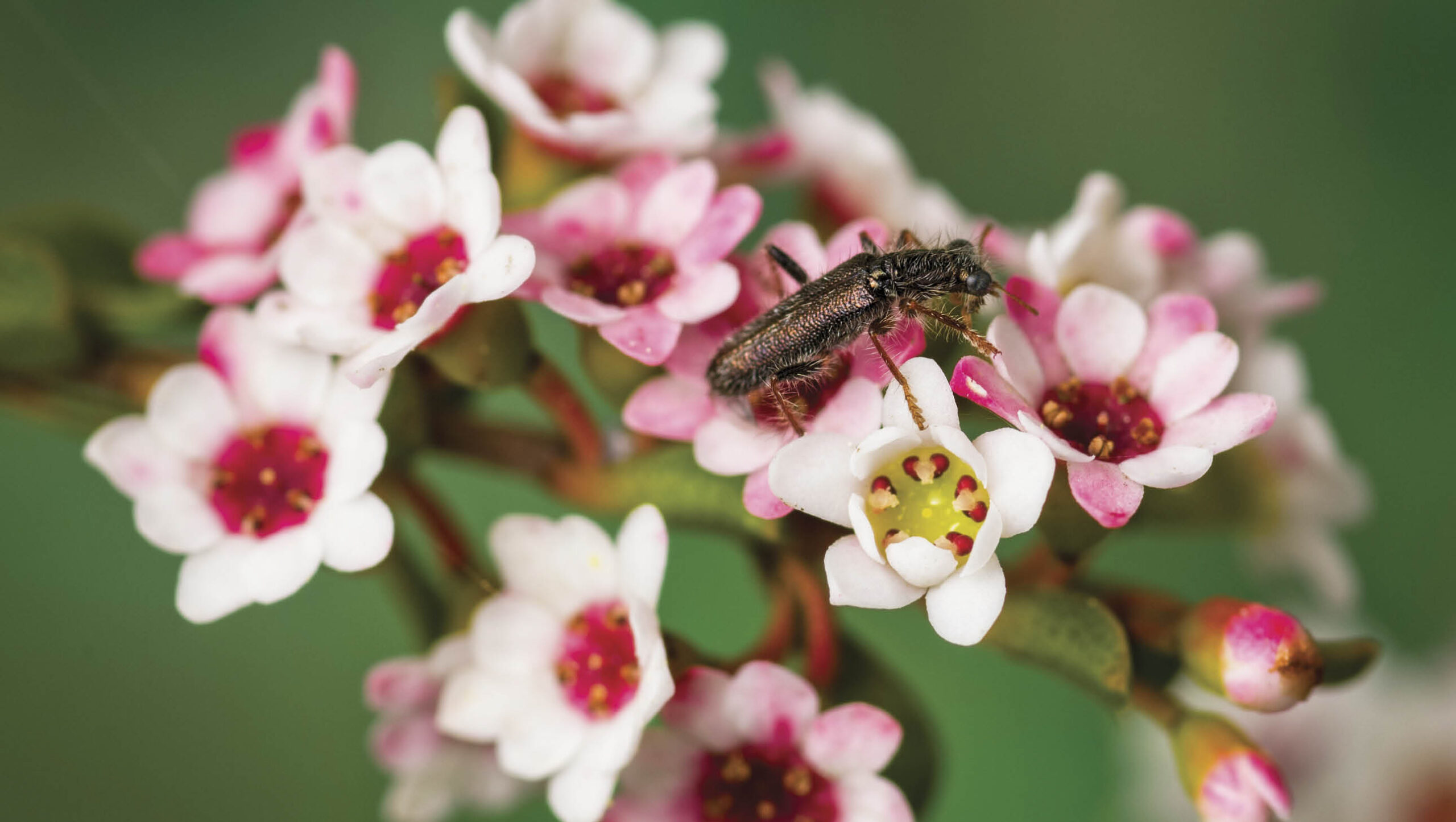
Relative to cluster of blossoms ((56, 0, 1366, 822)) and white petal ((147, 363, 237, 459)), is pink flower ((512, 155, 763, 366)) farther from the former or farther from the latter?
white petal ((147, 363, 237, 459))

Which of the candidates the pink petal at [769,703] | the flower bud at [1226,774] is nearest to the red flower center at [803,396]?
the pink petal at [769,703]

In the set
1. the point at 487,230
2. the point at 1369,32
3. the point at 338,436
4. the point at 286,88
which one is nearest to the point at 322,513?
the point at 338,436

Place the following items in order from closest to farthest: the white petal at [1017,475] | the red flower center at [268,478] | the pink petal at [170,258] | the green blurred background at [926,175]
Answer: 1. the white petal at [1017,475]
2. the red flower center at [268,478]
3. the pink petal at [170,258]
4. the green blurred background at [926,175]

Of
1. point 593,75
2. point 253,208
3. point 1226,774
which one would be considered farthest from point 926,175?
point 1226,774

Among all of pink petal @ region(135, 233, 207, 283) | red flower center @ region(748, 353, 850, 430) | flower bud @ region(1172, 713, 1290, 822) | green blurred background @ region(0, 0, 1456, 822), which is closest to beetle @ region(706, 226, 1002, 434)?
red flower center @ region(748, 353, 850, 430)

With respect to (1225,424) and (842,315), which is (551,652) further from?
(1225,424)

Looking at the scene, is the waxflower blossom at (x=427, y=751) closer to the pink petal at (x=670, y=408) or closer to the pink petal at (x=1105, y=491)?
the pink petal at (x=670, y=408)

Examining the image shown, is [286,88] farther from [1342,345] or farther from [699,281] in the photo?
[1342,345]
